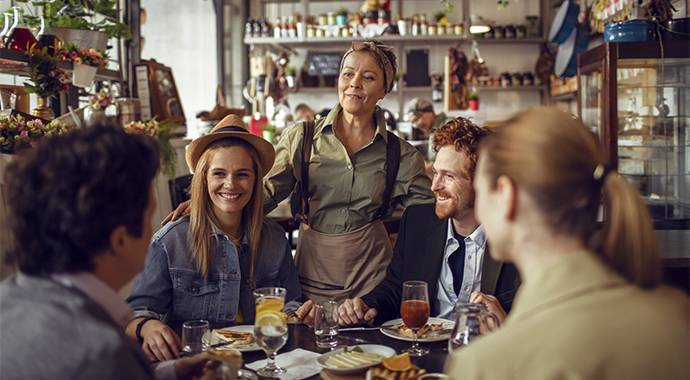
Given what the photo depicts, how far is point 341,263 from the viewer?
2430mm

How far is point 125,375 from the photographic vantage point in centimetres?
83

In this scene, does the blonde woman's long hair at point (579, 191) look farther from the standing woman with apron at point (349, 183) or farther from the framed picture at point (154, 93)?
the framed picture at point (154, 93)

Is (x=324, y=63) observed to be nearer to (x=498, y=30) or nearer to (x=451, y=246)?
(x=498, y=30)

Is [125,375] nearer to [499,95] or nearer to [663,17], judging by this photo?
[663,17]

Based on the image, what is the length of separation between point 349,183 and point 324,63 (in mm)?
4805

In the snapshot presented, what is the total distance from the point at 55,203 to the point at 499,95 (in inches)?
313

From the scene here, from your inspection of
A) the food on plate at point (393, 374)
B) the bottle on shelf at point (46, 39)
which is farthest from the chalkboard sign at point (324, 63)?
the food on plate at point (393, 374)

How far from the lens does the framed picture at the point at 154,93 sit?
3.81m

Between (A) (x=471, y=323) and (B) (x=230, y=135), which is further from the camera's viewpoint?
(B) (x=230, y=135)

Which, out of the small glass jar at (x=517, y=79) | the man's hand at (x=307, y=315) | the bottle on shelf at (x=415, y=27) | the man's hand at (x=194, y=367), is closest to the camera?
the man's hand at (x=194, y=367)

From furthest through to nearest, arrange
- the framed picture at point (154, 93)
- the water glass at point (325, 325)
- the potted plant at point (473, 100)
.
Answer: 1. the potted plant at point (473, 100)
2. the framed picture at point (154, 93)
3. the water glass at point (325, 325)

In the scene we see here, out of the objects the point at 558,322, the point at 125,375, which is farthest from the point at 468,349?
the point at 125,375

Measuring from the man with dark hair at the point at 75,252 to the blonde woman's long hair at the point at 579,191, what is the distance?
Result: 2.17 feet

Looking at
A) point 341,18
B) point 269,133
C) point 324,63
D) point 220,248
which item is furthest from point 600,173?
point 341,18
